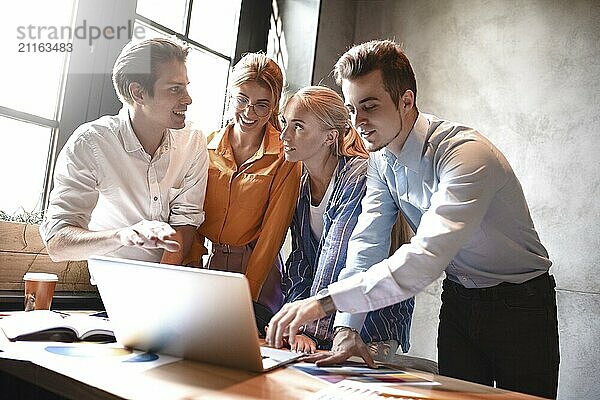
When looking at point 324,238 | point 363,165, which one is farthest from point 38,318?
point 363,165

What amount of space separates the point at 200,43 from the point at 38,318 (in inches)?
63.5

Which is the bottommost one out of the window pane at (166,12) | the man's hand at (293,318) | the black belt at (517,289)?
the man's hand at (293,318)

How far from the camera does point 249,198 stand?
194 cm

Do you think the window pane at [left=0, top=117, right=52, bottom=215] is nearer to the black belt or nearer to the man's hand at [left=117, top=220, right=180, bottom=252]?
the man's hand at [left=117, top=220, right=180, bottom=252]

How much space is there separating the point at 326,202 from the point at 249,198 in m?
0.25

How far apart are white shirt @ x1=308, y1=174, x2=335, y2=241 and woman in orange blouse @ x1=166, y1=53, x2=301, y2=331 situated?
0.08 m

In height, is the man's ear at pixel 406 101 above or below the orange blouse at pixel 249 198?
above

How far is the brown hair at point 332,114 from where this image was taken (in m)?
1.91

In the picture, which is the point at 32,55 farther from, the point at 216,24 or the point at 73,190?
the point at 216,24

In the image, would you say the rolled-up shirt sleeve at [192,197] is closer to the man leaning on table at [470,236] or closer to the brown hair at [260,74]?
the brown hair at [260,74]

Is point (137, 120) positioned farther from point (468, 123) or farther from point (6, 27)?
point (468, 123)

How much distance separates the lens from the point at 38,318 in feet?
Result: 4.66

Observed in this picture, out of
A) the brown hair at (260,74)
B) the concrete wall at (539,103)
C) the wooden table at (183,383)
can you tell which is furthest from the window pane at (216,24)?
the wooden table at (183,383)

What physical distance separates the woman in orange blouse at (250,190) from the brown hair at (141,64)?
0.26 metres
